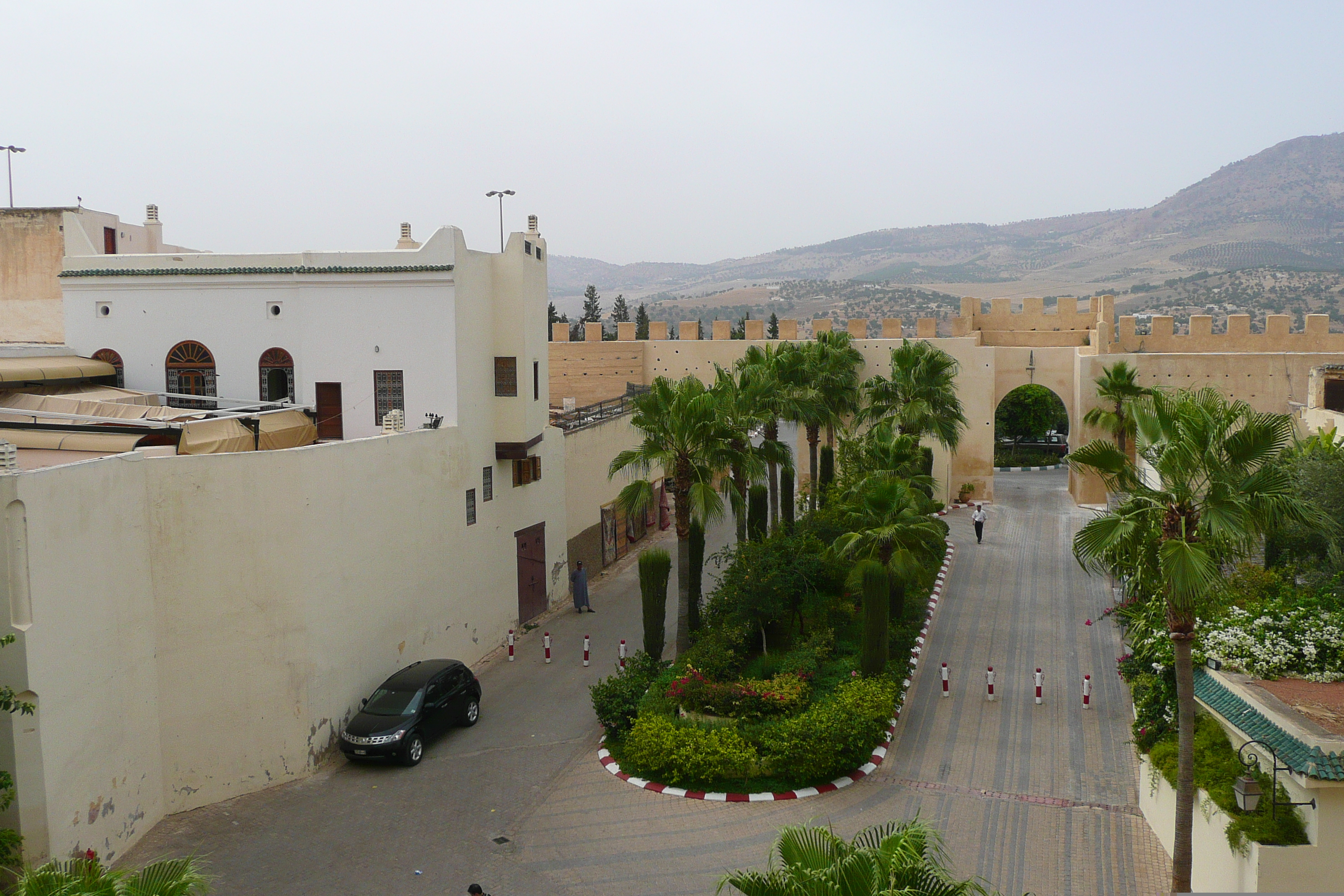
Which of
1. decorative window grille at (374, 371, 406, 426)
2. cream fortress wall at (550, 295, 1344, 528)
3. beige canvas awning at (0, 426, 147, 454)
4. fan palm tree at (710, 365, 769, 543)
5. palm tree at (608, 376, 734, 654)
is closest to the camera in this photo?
beige canvas awning at (0, 426, 147, 454)

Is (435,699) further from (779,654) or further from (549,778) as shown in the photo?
(779,654)

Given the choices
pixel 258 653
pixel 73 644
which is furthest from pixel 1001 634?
pixel 73 644

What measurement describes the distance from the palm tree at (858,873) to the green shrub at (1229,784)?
13.0 feet

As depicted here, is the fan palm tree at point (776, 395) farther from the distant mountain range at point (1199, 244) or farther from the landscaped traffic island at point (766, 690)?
the distant mountain range at point (1199, 244)

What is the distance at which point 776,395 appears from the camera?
24.4m

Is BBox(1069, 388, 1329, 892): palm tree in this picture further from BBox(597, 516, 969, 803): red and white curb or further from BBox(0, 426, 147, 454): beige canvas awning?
BBox(0, 426, 147, 454): beige canvas awning

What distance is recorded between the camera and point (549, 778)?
1488 cm

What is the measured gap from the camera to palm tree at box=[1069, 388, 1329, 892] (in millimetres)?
8812

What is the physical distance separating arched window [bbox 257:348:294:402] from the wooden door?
0.70m

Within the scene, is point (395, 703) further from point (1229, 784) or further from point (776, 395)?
point (776, 395)

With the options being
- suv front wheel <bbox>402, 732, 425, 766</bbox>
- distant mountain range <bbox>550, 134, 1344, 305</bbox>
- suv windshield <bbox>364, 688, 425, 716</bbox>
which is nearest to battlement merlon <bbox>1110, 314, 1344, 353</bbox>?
suv windshield <bbox>364, 688, 425, 716</bbox>

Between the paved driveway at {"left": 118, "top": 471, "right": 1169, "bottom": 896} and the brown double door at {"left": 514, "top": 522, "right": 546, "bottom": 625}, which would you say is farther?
the brown double door at {"left": 514, "top": 522, "right": 546, "bottom": 625}

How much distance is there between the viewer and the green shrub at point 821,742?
14.0 metres

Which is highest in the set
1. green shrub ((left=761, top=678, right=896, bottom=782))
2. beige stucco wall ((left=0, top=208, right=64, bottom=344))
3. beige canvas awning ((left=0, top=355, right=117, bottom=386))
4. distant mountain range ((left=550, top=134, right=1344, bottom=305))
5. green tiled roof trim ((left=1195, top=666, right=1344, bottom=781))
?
distant mountain range ((left=550, top=134, right=1344, bottom=305))
